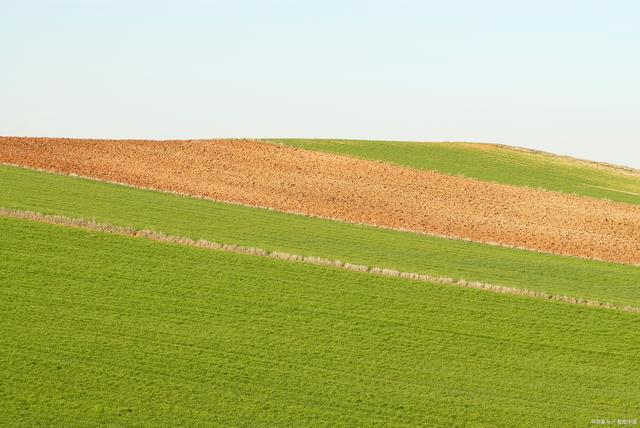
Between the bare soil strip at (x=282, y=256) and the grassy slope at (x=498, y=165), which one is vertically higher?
the grassy slope at (x=498, y=165)

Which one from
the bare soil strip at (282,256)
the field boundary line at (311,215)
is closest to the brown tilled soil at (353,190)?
the field boundary line at (311,215)

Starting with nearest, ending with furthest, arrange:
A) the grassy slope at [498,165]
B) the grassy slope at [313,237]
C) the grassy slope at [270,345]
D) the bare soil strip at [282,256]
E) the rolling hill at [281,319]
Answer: the grassy slope at [270,345], the rolling hill at [281,319], the bare soil strip at [282,256], the grassy slope at [313,237], the grassy slope at [498,165]

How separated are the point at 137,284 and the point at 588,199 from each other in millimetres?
33143

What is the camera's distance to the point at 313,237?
36.5 meters

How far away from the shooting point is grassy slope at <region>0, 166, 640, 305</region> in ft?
110

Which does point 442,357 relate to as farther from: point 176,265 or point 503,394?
point 176,265

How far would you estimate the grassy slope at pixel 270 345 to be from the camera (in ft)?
68.5

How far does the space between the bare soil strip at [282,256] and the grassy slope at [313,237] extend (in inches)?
41.1

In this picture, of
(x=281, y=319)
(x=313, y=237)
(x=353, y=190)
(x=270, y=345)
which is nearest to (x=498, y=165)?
(x=353, y=190)

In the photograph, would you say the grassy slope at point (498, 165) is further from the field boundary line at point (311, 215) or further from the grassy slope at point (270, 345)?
the grassy slope at point (270, 345)

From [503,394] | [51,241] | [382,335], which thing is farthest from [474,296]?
[51,241]

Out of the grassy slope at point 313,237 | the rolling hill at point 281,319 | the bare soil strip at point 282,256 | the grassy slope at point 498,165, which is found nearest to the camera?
the rolling hill at point 281,319

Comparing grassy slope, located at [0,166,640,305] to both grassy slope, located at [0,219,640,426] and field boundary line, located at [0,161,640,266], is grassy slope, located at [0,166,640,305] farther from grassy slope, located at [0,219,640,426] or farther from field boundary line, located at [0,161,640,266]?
grassy slope, located at [0,219,640,426]

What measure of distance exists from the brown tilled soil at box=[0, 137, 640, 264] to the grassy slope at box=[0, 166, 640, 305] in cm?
220
